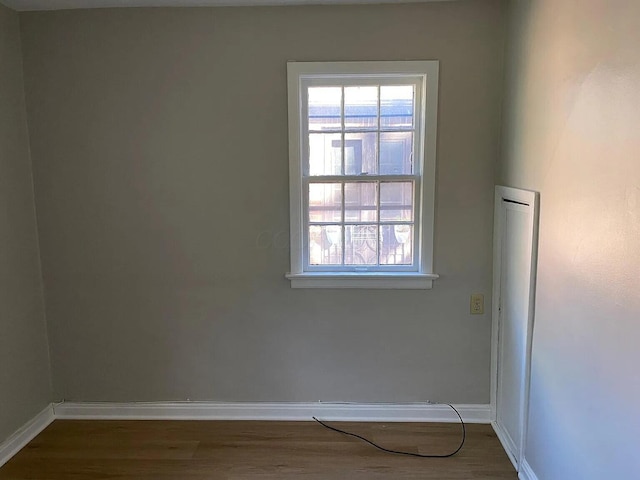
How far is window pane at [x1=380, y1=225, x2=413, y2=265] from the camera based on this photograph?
2.85 meters

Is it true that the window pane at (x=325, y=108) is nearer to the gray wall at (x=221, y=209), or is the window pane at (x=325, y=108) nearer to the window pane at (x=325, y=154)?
the window pane at (x=325, y=154)

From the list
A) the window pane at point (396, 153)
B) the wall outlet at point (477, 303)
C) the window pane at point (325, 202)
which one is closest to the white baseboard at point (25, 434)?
the window pane at point (325, 202)

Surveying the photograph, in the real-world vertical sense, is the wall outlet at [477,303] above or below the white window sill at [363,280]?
below

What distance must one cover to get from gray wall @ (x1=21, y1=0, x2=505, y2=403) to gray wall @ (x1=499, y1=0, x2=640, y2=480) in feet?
1.75

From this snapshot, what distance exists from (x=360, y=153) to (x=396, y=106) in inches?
13.0

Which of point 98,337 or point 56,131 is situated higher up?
point 56,131

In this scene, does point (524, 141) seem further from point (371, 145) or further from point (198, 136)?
point (198, 136)

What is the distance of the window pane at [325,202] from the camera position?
2826 mm

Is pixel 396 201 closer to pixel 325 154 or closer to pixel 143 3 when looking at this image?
pixel 325 154

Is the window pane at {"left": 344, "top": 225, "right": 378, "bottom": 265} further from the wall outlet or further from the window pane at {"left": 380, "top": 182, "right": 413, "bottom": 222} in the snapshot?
the wall outlet

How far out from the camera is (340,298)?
113 inches

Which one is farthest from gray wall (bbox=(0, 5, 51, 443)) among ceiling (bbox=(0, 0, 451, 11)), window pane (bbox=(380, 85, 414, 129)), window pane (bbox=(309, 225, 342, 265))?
window pane (bbox=(380, 85, 414, 129))

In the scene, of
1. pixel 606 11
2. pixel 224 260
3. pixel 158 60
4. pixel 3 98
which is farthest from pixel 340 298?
pixel 3 98

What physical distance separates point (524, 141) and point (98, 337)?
2.63 m
